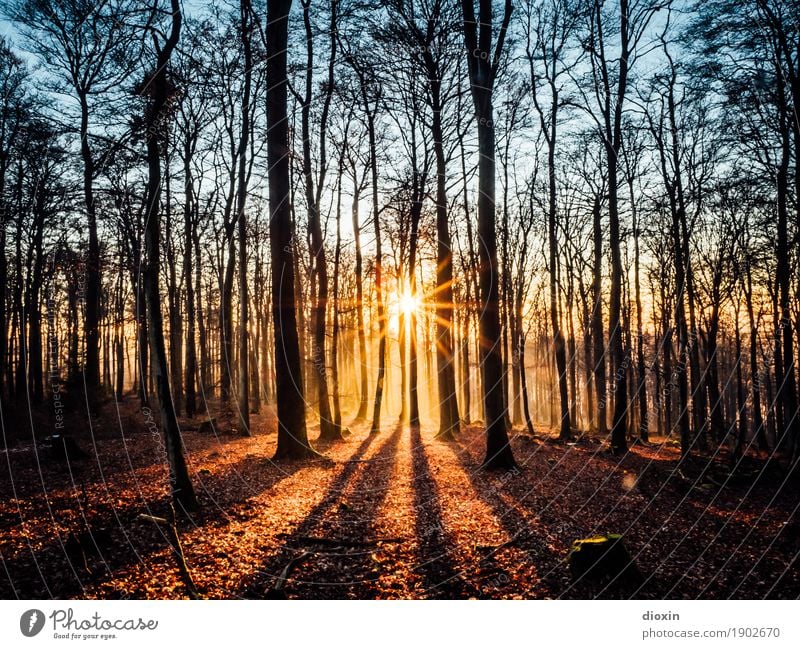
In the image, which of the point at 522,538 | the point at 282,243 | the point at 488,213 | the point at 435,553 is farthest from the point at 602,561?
the point at 282,243

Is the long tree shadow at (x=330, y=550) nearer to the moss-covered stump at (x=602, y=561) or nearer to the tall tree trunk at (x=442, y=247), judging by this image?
the moss-covered stump at (x=602, y=561)

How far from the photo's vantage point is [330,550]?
17.3ft

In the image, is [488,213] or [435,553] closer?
[435,553]

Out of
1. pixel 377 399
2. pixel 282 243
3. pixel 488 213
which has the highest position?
pixel 488 213

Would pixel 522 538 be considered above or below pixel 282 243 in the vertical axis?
below

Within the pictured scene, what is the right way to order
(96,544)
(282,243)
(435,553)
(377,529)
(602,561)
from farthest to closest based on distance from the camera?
(282,243), (377,529), (435,553), (96,544), (602,561)

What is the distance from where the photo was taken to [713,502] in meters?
8.70

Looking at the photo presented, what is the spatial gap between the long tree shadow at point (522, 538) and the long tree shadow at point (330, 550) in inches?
66.1

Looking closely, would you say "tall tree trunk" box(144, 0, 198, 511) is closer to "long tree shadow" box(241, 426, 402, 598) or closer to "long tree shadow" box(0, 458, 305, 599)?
"long tree shadow" box(0, 458, 305, 599)

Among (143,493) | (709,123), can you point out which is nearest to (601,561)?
(143,493)
